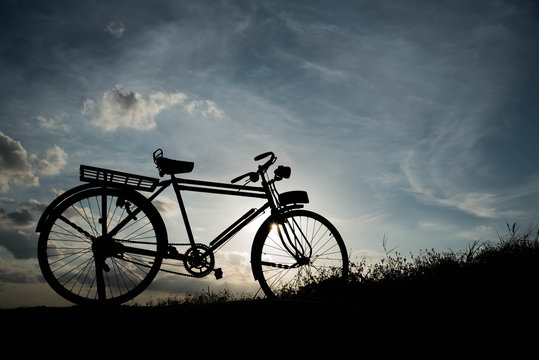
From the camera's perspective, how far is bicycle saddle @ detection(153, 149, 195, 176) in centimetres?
491

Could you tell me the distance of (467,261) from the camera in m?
7.02

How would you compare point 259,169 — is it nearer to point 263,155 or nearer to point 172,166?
point 263,155

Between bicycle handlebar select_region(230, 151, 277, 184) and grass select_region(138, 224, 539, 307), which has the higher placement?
bicycle handlebar select_region(230, 151, 277, 184)

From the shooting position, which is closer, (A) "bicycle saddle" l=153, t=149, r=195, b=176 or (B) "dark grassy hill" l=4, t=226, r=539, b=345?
(B) "dark grassy hill" l=4, t=226, r=539, b=345

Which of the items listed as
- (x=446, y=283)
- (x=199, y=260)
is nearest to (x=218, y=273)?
(x=199, y=260)

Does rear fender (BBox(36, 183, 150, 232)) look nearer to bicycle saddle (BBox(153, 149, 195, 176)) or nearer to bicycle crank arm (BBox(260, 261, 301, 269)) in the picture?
bicycle saddle (BBox(153, 149, 195, 176))

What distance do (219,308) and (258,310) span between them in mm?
460

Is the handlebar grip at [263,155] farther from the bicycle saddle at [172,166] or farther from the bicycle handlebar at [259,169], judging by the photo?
the bicycle saddle at [172,166]

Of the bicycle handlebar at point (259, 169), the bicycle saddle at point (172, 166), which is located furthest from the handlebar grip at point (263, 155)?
the bicycle saddle at point (172, 166)

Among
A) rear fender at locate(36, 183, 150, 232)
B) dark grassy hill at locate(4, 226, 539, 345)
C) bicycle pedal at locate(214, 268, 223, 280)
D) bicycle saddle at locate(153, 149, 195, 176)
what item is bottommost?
dark grassy hill at locate(4, 226, 539, 345)

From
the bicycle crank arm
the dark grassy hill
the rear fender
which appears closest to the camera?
the dark grassy hill

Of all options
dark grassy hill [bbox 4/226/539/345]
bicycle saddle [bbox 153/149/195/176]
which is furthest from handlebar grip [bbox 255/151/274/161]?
dark grassy hill [bbox 4/226/539/345]

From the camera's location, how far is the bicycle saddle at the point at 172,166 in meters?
4.91

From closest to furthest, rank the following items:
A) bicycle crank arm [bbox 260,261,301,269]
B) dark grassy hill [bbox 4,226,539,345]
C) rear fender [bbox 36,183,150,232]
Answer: dark grassy hill [bbox 4,226,539,345]
rear fender [bbox 36,183,150,232]
bicycle crank arm [bbox 260,261,301,269]
